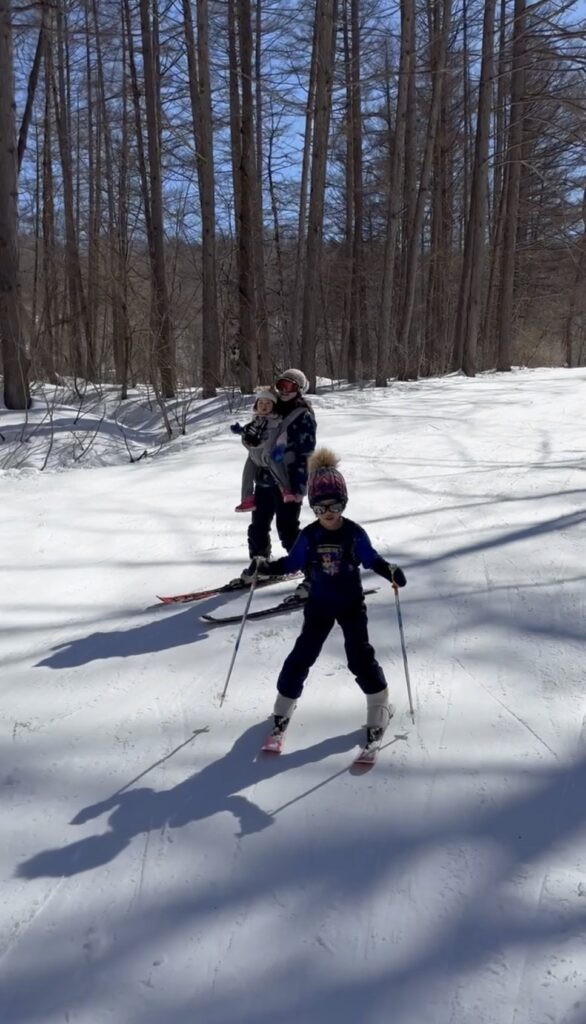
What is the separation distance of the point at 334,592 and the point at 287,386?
221cm

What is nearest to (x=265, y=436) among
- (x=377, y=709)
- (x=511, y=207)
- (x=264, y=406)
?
(x=264, y=406)

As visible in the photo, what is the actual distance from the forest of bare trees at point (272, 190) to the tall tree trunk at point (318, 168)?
44mm

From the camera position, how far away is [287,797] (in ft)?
11.6

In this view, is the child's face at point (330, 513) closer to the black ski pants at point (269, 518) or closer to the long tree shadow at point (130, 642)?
the long tree shadow at point (130, 642)

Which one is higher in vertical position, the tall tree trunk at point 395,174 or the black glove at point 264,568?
the tall tree trunk at point 395,174

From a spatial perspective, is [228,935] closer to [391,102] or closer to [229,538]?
[229,538]

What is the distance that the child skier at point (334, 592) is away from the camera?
388cm

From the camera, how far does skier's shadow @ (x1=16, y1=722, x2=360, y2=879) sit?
3.16 meters

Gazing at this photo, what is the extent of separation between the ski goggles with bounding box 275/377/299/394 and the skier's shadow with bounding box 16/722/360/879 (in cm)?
255

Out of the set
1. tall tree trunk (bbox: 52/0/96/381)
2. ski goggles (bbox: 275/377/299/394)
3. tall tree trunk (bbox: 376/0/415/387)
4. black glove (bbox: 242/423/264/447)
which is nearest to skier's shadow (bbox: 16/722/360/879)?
black glove (bbox: 242/423/264/447)

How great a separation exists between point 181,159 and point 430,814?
67.0 ft

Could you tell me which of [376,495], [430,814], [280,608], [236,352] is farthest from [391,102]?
[430,814]

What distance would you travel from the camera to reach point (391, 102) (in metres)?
28.5

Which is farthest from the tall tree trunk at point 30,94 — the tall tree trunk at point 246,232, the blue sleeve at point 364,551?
the blue sleeve at point 364,551
